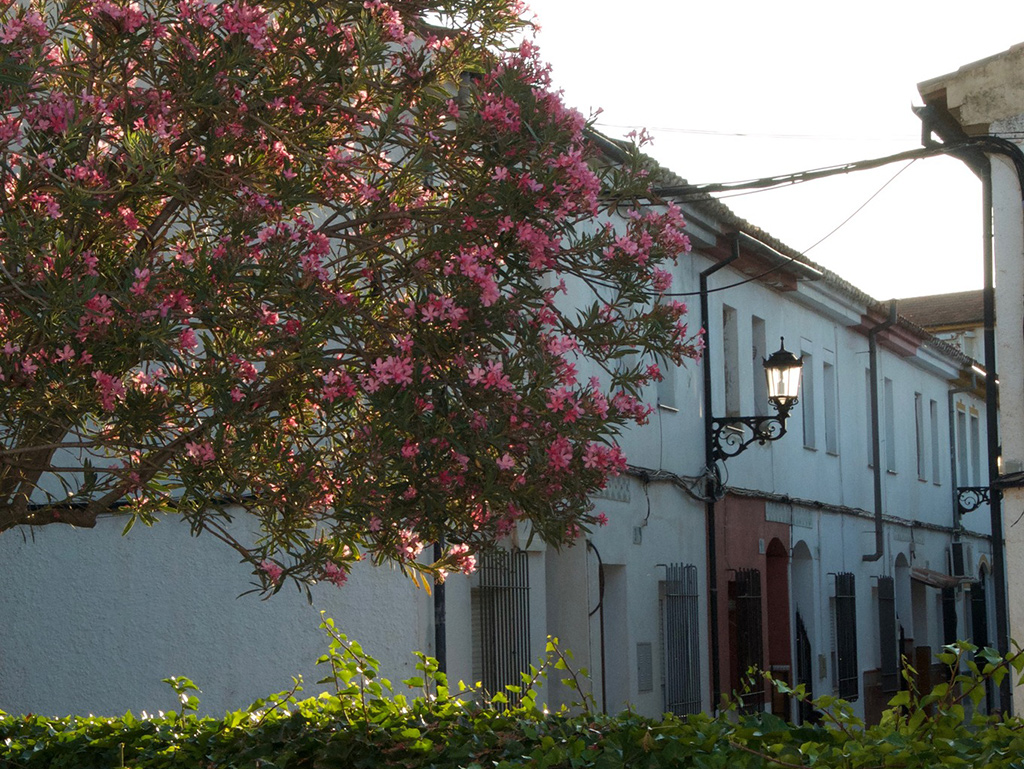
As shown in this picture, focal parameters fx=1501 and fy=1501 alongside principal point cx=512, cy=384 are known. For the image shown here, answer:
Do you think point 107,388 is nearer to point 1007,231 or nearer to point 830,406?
point 1007,231

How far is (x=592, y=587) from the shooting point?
1528 centimetres

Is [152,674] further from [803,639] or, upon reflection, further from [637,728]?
[803,639]

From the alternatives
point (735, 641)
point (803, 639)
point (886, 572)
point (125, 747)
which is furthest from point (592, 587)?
point (886, 572)

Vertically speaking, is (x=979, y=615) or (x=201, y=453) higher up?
(x=201, y=453)

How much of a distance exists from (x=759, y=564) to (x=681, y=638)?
10.6 ft

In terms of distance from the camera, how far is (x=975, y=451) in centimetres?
3438

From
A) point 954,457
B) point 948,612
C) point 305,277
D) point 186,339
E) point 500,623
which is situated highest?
point 954,457

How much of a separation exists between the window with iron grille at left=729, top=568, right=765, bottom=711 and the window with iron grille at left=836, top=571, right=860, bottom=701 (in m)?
4.10

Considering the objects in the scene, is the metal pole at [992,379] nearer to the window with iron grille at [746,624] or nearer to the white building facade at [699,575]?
the white building facade at [699,575]

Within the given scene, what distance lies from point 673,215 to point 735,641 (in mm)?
13701

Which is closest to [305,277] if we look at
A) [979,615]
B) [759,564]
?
[759,564]

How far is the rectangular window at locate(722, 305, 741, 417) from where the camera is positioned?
20.3m

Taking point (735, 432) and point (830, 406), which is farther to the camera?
point (830, 406)

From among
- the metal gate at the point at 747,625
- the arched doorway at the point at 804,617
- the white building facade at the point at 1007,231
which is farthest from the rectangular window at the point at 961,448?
the white building facade at the point at 1007,231
